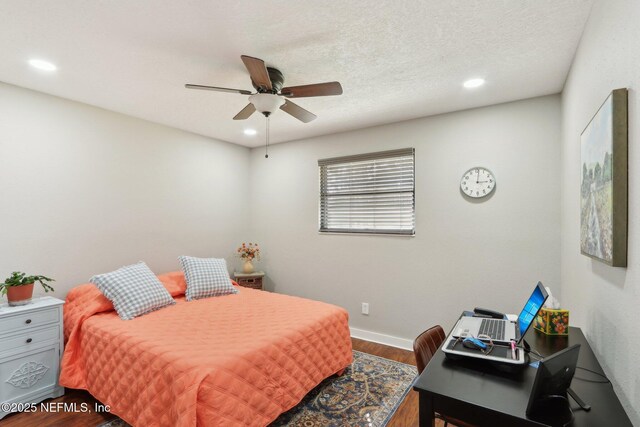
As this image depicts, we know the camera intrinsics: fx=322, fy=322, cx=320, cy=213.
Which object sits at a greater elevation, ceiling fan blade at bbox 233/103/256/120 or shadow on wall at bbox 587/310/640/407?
ceiling fan blade at bbox 233/103/256/120

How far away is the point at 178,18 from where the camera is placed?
1729 mm

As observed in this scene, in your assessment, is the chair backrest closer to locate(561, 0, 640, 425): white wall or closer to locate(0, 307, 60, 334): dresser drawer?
locate(561, 0, 640, 425): white wall

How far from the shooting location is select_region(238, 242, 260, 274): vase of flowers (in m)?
Result: 4.30

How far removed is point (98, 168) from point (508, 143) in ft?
12.7

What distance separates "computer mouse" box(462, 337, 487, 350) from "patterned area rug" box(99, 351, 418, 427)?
3.72ft

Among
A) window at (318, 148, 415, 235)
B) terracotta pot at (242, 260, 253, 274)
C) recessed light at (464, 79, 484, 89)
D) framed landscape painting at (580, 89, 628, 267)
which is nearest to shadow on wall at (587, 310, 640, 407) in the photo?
framed landscape painting at (580, 89, 628, 267)

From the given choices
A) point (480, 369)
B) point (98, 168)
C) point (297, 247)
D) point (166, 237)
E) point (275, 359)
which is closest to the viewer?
point (480, 369)

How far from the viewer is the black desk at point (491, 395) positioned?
1.03 m

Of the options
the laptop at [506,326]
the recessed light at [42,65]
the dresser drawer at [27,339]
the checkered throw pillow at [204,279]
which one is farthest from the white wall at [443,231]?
the recessed light at [42,65]

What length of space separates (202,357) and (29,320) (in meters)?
1.53

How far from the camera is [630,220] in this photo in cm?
108

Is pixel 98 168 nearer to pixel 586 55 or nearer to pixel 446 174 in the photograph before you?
pixel 446 174

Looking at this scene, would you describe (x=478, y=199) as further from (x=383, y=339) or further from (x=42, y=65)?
(x=42, y=65)

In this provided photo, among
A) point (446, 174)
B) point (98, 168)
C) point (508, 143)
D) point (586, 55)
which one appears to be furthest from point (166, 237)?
point (586, 55)
